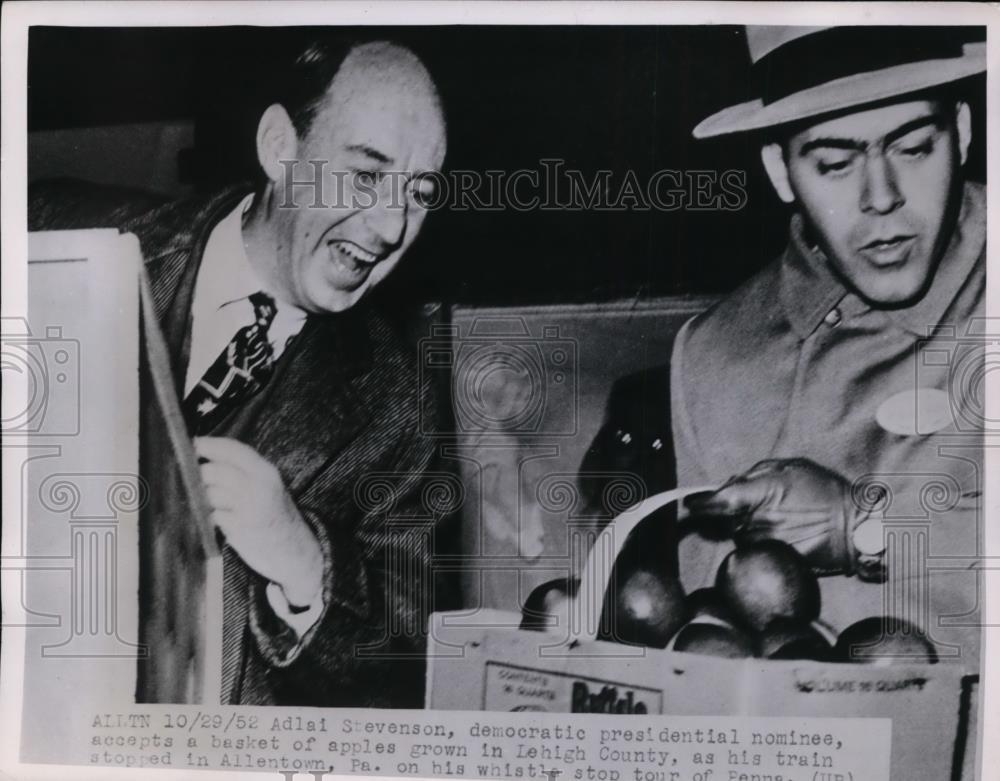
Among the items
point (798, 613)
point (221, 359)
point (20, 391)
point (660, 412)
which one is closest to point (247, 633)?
point (221, 359)

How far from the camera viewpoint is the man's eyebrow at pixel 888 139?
1.80 metres

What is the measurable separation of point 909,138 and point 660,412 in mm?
723

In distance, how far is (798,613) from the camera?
5.91 feet

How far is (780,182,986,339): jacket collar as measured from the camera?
1.81 meters

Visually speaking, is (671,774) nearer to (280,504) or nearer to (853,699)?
(853,699)

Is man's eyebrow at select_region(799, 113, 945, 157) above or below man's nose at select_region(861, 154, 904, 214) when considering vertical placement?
above

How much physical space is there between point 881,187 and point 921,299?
235 mm

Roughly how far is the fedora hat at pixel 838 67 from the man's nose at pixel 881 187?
0.41 feet

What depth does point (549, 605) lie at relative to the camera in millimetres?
1819

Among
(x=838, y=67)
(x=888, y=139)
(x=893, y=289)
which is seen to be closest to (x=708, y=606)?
(x=893, y=289)

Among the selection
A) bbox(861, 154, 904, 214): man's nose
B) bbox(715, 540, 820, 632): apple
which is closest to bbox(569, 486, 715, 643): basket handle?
bbox(715, 540, 820, 632): apple

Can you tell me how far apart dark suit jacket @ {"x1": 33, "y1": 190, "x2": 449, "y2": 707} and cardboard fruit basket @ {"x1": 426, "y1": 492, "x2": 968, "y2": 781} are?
11 centimetres

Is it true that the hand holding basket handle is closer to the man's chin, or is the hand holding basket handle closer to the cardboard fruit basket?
the cardboard fruit basket

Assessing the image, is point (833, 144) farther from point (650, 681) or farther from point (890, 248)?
point (650, 681)
